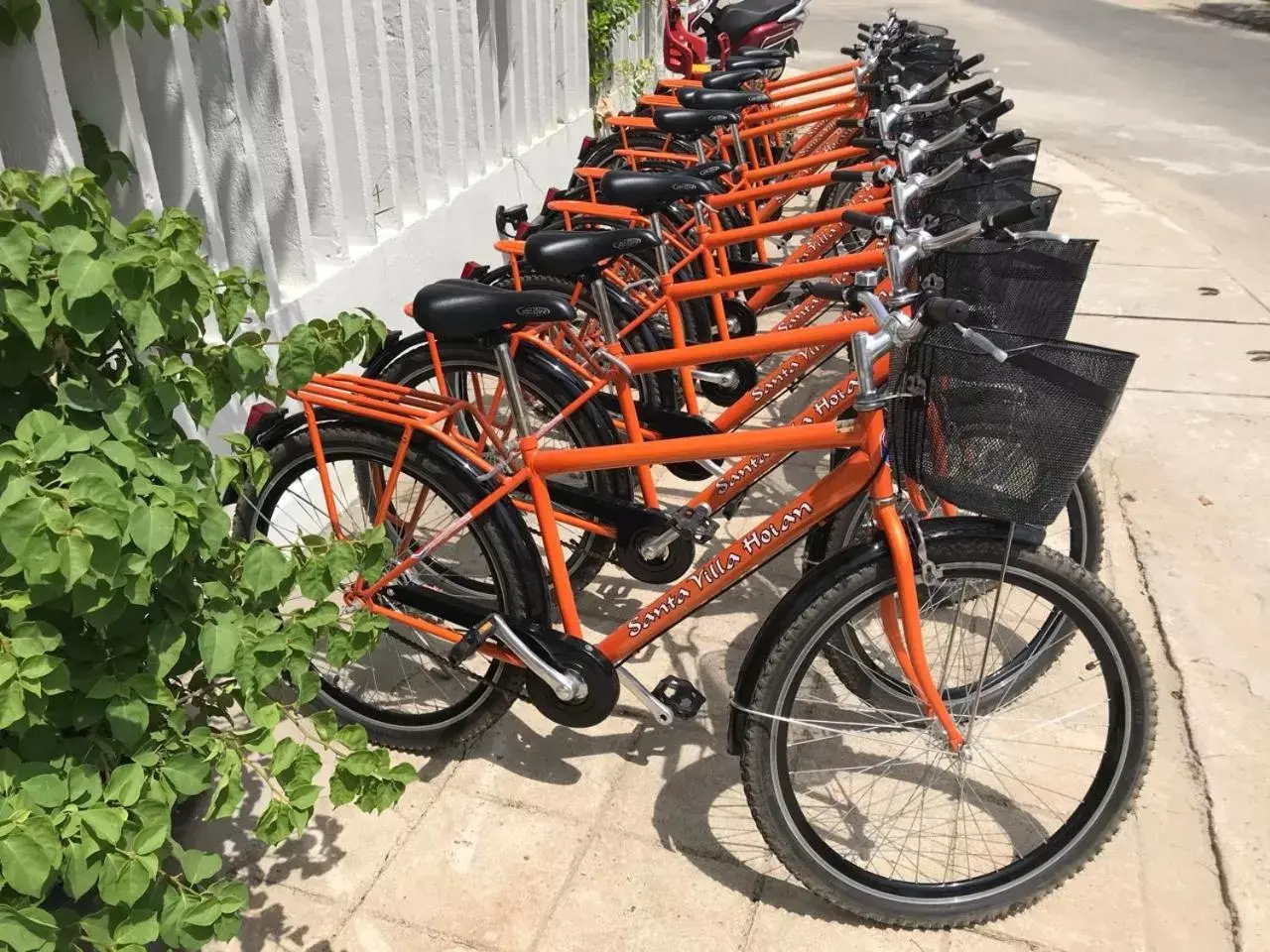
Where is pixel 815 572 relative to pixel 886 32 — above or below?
below

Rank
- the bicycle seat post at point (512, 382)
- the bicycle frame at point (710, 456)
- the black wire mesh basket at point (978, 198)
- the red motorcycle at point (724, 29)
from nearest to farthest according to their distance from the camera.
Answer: the bicycle frame at point (710, 456)
the bicycle seat post at point (512, 382)
the black wire mesh basket at point (978, 198)
the red motorcycle at point (724, 29)

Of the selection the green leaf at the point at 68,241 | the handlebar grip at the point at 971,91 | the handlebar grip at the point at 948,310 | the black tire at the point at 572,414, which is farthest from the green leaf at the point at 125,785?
the handlebar grip at the point at 971,91

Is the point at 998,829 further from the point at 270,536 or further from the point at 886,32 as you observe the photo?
the point at 886,32

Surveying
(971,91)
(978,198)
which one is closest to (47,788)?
(978,198)

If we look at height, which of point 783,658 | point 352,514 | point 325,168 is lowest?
point 352,514

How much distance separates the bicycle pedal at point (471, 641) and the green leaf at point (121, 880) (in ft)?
3.16

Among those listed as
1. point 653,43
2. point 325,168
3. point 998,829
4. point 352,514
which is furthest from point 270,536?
point 653,43

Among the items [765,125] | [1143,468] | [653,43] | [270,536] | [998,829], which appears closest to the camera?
[998,829]

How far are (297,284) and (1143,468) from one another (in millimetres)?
3340

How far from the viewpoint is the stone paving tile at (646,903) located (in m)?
2.21

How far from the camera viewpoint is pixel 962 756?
2.19 meters

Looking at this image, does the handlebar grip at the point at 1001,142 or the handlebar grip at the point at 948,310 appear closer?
the handlebar grip at the point at 948,310

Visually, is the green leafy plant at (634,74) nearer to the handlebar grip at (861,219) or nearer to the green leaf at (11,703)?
the handlebar grip at (861,219)

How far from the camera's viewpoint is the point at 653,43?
8.86 metres
